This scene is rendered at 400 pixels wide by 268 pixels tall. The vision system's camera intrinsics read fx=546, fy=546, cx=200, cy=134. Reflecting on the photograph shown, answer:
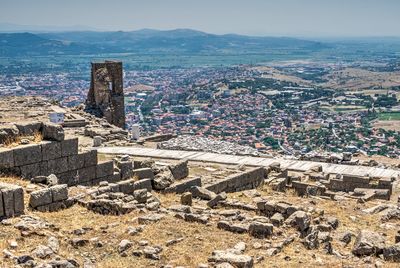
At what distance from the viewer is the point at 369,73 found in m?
172

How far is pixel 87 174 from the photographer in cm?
1455

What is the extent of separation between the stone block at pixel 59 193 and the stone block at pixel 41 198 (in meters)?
0.12

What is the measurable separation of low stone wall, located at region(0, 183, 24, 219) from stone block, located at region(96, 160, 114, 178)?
13.6ft

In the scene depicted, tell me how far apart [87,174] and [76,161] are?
0.58 metres

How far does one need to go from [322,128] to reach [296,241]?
67253mm

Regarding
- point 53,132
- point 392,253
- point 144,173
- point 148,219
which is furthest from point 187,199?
point 392,253

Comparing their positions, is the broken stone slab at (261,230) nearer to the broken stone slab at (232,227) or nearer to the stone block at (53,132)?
the broken stone slab at (232,227)

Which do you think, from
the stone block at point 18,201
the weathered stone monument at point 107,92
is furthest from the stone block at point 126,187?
the weathered stone monument at point 107,92

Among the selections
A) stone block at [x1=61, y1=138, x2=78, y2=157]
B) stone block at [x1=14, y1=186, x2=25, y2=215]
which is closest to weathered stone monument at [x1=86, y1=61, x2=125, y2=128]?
stone block at [x1=61, y1=138, x2=78, y2=157]

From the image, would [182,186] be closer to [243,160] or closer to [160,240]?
[160,240]

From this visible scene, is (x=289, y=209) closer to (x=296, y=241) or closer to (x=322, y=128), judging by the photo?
(x=296, y=241)

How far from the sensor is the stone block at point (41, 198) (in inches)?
444

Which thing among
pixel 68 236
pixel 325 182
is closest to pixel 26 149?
pixel 68 236

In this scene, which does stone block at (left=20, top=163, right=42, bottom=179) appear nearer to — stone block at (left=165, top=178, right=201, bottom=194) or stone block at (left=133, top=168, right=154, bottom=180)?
stone block at (left=133, top=168, right=154, bottom=180)
